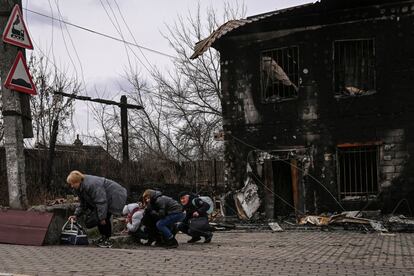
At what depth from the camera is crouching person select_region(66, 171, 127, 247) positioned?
29.2 feet

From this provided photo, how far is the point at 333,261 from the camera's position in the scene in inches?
330

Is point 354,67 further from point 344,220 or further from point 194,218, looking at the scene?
point 194,218

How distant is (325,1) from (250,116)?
488 centimetres

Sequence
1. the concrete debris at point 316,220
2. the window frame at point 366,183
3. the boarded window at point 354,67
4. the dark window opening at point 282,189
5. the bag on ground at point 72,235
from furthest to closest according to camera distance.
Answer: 1. the dark window opening at point 282,189
2. the boarded window at point 354,67
3. the window frame at point 366,183
4. the concrete debris at point 316,220
5. the bag on ground at point 72,235

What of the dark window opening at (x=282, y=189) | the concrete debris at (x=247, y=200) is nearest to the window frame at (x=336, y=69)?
the dark window opening at (x=282, y=189)

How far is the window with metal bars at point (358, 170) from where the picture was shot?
17.4m

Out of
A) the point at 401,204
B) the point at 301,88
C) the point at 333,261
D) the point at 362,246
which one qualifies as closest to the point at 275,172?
the point at 301,88

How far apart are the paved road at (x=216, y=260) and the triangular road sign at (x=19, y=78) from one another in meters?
2.56

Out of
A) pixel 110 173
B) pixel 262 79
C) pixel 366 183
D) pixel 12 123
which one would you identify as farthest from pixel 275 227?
pixel 12 123

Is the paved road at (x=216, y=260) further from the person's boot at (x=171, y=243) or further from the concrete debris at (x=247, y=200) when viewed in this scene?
the concrete debris at (x=247, y=200)

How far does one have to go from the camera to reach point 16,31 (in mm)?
7941

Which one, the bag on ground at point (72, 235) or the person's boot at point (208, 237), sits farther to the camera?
the person's boot at point (208, 237)

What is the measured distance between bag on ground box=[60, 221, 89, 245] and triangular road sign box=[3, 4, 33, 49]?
10.7ft

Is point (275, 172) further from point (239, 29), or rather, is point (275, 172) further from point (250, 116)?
point (239, 29)
